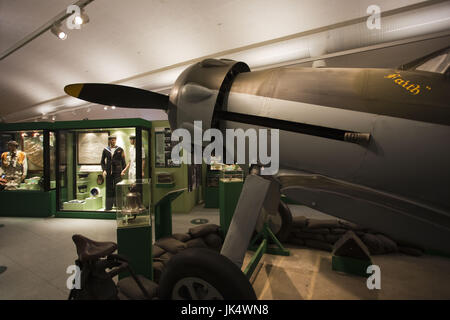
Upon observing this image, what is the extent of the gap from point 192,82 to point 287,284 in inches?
87.1

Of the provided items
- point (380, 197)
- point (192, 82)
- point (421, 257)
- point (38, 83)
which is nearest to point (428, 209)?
point (380, 197)

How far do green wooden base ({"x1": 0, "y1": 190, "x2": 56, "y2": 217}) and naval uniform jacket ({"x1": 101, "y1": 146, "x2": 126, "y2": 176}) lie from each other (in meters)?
1.38

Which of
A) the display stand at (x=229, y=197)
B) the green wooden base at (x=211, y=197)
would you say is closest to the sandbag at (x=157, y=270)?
the display stand at (x=229, y=197)

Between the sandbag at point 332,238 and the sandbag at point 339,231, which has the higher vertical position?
the sandbag at point 339,231

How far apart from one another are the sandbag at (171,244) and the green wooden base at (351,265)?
5.97 ft

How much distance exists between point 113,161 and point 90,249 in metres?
3.76

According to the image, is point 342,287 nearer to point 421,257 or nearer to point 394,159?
point 421,257

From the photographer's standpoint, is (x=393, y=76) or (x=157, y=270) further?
(x=157, y=270)

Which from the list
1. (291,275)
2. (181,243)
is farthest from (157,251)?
(291,275)

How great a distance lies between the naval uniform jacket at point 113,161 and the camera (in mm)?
4883

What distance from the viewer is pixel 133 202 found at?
235cm

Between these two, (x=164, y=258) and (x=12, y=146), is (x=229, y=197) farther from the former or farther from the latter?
(x=12, y=146)

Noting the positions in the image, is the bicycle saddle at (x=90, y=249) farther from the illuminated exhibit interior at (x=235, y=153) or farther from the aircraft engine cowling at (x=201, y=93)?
the aircraft engine cowling at (x=201, y=93)
